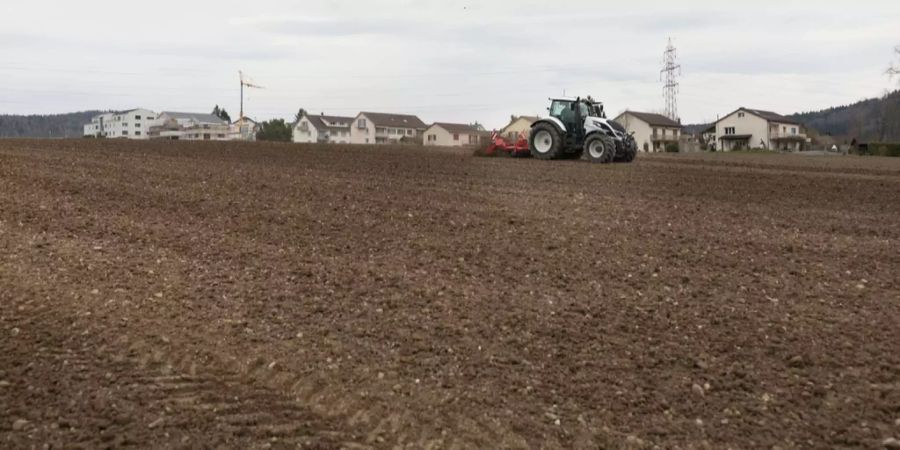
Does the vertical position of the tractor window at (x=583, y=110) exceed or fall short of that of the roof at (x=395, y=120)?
it falls short

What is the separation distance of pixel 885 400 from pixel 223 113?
443 ft

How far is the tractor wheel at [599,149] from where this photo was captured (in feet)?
68.7

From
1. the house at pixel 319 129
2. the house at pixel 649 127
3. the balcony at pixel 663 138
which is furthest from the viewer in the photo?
the house at pixel 319 129

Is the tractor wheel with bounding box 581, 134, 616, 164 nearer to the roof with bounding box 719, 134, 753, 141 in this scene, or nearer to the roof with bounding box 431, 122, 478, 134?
the roof with bounding box 431, 122, 478, 134

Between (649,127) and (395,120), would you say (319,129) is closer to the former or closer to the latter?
(395,120)

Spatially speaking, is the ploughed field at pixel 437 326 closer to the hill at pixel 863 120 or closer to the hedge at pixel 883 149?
the hedge at pixel 883 149

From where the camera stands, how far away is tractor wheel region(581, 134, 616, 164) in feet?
68.7

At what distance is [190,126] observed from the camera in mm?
87875

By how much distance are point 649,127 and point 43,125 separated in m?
79.2

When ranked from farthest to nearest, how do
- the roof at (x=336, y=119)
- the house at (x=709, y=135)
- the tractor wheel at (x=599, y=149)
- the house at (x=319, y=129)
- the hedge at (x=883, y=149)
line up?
the roof at (x=336, y=119)
the house at (x=319, y=129)
the house at (x=709, y=135)
the hedge at (x=883, y=149)
the tractor wheel at (x=599, y=149)

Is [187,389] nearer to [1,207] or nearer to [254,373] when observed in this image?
[254,373]

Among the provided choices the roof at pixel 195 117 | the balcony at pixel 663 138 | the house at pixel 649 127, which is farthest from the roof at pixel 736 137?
the roof at pixel 195 117

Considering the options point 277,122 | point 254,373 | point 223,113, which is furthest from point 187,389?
point 223,113

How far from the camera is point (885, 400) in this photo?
173 inches
